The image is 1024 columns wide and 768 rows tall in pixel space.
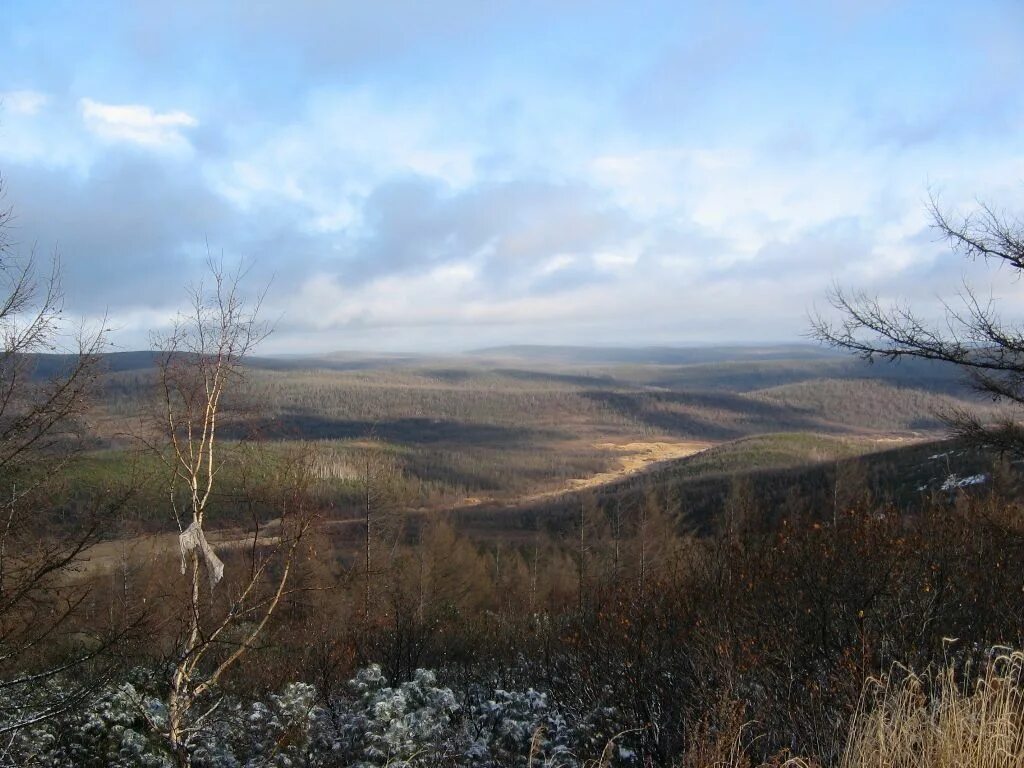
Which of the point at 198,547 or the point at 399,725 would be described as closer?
the point at 399,725

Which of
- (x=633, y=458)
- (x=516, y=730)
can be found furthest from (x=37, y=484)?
(x=633, y=458)

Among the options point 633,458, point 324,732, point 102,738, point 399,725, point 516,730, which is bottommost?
point 633,458

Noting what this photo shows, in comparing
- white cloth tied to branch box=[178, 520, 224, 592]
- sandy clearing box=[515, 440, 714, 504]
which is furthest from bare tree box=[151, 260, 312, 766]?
sandy clearing box=[515, 440, 714, 504]

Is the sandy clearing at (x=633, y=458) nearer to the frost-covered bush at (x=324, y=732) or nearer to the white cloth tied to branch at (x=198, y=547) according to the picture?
the frost-covered bush at (x=324, y=732)

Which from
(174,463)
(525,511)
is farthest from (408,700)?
(525,511)

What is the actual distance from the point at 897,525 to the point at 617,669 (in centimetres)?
477

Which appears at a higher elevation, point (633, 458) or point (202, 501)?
point (202, 501)

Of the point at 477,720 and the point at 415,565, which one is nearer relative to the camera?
the point at 477,720

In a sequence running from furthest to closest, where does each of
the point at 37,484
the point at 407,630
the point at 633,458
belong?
the point at 633,458 → the point at 407,630 → the point at 37,484

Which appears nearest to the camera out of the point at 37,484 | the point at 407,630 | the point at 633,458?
Result: the point at 37,484

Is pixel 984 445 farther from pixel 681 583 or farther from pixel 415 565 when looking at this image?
pixel 415 565

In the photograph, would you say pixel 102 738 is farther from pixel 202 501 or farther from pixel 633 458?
pixel 633 458

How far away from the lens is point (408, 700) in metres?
10.3

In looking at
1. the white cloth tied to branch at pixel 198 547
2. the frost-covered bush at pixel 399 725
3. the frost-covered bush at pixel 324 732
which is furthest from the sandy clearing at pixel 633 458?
the white cloth tied to branch at pixel 198 547
